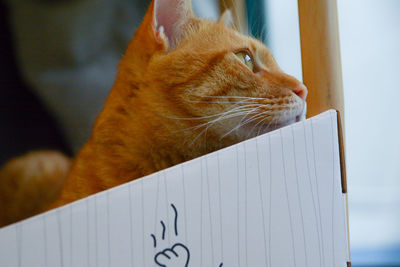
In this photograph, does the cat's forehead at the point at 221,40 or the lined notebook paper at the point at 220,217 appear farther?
the cat's forehead at the point at 221,40

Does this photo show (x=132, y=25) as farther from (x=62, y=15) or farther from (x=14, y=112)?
(x=14, y=112)

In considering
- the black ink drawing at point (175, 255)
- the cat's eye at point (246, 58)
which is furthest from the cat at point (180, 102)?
the black ink drawing at point (175, 255)

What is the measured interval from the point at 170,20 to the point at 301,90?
231 mm

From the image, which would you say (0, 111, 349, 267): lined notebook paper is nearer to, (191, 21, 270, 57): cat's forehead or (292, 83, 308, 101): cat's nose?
(292, 83, 308, 101): cat's nose

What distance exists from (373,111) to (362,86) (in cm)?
7

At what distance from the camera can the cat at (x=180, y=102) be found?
0.50 meters

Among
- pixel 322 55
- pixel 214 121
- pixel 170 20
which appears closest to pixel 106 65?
pixel 170 20

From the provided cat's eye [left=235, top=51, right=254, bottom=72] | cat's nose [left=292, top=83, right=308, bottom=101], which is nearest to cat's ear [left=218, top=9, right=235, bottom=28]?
cat's eye [left=235, top=51, right=254, bottom=72]

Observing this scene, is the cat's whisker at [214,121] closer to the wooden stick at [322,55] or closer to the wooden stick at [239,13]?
the wooden stick at [322,55]

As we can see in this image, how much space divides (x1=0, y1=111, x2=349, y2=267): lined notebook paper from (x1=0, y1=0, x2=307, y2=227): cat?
0.32 ft

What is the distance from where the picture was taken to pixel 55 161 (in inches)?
30.6

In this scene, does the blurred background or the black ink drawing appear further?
the blurred background

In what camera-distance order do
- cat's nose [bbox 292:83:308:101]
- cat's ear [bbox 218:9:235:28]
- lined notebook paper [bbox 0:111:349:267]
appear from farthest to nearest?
cat's ear [bbox 218:9:235:28] → cat's nose [bbox 292:83:308:101] → lined notebook paper [bbox 0:111:349:267]

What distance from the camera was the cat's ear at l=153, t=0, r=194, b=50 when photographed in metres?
0.53
